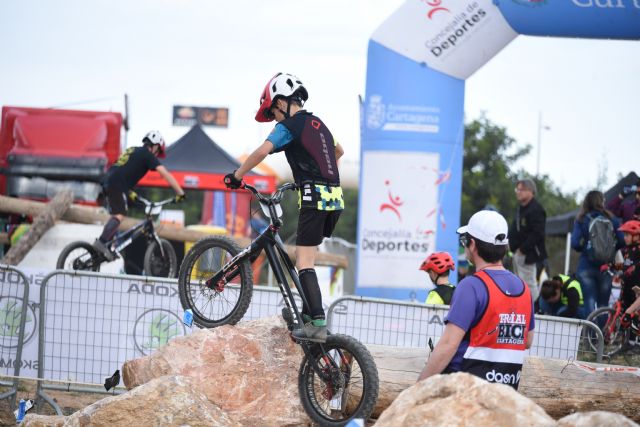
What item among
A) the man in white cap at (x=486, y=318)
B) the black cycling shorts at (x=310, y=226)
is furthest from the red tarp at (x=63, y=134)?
the man in white cap at (x=486, y=318)

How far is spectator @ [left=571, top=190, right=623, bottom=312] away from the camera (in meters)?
10.9

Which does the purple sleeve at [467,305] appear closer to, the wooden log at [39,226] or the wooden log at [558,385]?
the wooden log at [558,385]

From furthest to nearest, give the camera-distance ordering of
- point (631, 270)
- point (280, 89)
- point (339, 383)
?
point (631, 270)
point (280, 89)
point (339, 383)

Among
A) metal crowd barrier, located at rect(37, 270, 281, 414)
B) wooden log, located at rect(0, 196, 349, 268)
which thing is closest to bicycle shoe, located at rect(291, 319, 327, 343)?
metal crowd barrier, located at rect(37, 270, 281, 414)

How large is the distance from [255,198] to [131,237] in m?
5.00

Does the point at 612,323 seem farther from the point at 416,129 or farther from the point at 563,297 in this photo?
the point at 416,129

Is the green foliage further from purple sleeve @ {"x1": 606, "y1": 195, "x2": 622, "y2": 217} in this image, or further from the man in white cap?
the man in white cap

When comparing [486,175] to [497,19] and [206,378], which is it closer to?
[497,19]

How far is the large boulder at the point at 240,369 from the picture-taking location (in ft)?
19.1

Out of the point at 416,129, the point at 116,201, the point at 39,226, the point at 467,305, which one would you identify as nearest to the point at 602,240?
the point at 416,129

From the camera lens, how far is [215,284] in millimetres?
6359

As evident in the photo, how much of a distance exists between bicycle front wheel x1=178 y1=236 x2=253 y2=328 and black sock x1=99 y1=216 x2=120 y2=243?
435 centimetres

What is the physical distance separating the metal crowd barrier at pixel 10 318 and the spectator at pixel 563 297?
617 cm

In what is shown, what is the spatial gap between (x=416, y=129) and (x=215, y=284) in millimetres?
5547
